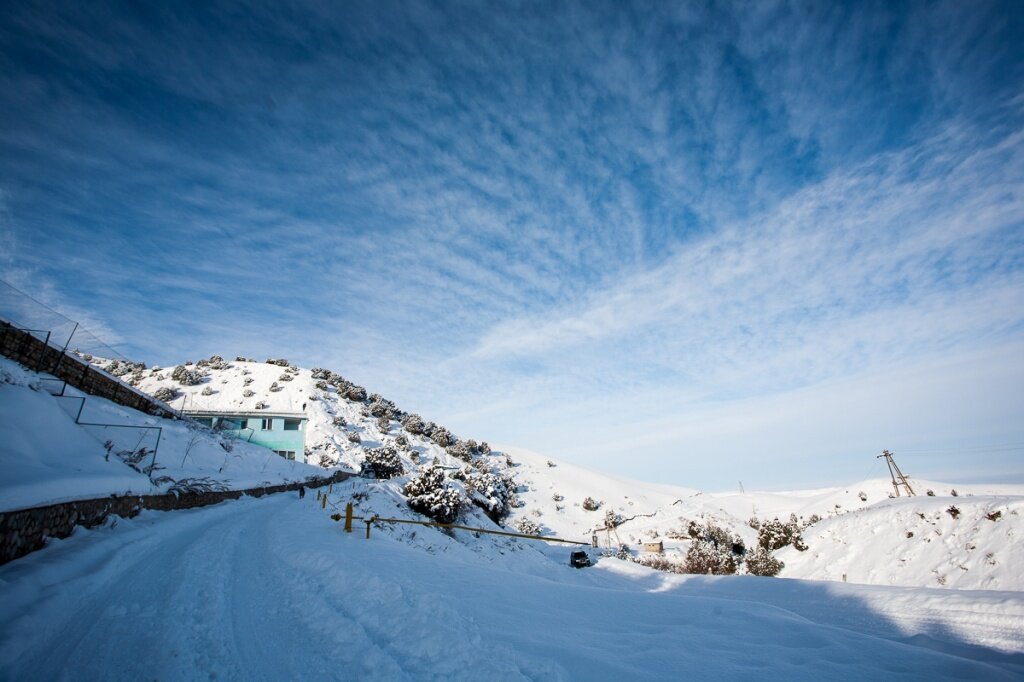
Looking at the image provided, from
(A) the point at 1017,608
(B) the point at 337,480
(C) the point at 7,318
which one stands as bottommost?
(B) the point at 337,480

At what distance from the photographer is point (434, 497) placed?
21.2 meters

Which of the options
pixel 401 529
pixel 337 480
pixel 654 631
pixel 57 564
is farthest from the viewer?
pixel 337 480

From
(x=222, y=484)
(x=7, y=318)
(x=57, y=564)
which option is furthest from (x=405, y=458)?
(x=57, y=564)

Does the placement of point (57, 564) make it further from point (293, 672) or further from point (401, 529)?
point (401, 529)

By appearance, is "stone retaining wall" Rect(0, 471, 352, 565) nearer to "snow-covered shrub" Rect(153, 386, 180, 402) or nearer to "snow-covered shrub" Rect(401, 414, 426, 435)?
"snow-covered shrub" Rect(153, 386, 180, 402)

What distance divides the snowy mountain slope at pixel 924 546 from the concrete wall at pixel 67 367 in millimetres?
29737

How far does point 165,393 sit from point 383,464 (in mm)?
24093

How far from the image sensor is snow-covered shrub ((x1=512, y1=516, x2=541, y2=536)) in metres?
31.9

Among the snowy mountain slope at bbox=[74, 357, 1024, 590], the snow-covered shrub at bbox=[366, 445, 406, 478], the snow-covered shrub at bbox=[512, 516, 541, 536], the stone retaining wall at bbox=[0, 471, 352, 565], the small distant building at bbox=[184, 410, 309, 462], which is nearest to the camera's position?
the stone retaining wall at bbox=[0, 471, 352, 565]

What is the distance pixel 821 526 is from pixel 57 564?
26.1 metres

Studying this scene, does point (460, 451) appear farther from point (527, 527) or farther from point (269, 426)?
point (269, 426)

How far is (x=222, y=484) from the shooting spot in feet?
56.5

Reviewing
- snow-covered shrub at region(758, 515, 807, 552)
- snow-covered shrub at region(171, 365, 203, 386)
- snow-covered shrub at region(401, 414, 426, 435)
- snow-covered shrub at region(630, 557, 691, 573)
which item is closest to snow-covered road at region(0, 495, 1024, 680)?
snow-covered shrub at region(630, 557, 691, 573)

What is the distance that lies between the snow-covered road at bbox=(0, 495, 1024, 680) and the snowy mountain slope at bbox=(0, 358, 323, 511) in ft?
3.59
